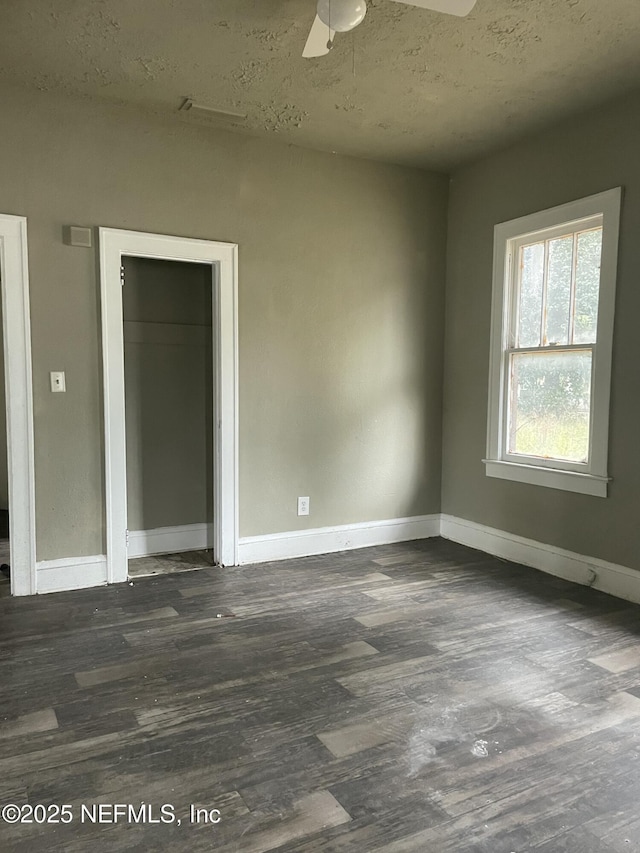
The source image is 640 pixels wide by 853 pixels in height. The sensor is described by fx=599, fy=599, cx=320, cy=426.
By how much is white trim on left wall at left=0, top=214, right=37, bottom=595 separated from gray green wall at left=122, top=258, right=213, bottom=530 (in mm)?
838

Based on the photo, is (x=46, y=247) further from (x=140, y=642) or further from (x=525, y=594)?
(x=525, y=594)

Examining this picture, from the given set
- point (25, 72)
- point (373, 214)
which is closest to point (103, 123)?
point (25, 72)

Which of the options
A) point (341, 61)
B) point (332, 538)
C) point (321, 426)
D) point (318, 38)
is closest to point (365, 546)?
point (332, 538)

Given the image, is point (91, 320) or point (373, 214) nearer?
point (91, 320)

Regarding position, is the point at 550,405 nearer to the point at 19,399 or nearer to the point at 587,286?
the point at 587,286

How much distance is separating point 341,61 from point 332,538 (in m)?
2.92

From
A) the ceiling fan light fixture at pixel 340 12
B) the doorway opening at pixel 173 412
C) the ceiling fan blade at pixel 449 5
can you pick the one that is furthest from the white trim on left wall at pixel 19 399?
the ceiling fan blade at pixel 449 5

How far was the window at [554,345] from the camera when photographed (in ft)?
11.2

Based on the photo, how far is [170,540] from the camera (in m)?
4.27

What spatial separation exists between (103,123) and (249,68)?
97cm

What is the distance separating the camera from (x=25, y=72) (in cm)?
305

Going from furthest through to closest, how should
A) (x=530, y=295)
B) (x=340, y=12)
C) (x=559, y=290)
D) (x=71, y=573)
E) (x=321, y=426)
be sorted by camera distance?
(x=321, y=426) < (x=530, y=295) < (x=559, y=290) < (x=71, y=573) < (x=340, y=12)

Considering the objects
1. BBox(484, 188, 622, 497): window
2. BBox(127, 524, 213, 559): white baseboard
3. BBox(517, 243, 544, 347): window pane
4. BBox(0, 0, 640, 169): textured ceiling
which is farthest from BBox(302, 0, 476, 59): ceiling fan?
BBox(127, 524, 213, 559): white baseboard

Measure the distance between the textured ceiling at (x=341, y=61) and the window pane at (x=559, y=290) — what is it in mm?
763
